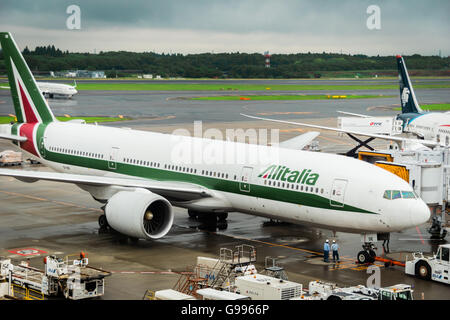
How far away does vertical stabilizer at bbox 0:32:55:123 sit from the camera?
40.4 metres

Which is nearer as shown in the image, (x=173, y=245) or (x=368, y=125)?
(x=173, y=245)

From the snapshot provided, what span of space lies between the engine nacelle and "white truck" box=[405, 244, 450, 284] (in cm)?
1059

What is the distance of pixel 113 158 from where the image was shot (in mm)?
35688

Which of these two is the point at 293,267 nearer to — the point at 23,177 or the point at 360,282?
the point at 360,282

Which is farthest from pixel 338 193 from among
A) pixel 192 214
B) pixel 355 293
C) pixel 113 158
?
pixel 113 158

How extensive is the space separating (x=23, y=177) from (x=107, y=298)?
998 cm

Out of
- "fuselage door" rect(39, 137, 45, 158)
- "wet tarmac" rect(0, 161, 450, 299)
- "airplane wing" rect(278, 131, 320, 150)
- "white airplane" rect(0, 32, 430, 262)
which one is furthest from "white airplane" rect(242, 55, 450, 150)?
"white airplane" rect(0, 32, 430, 262)

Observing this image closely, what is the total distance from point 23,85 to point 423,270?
26.0 m

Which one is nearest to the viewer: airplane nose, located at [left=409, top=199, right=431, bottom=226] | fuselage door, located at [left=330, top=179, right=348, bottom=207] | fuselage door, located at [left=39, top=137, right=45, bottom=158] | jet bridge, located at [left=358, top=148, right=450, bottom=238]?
airplane nose, located at [left=409, top=199, right=431, bottom=226]

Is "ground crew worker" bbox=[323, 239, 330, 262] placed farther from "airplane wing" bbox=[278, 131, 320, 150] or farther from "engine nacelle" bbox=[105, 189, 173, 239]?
"airplane wing" bbox=[278, 131, 320, 150]

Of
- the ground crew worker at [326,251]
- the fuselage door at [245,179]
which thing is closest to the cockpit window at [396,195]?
the ground crew worker at [326,251]

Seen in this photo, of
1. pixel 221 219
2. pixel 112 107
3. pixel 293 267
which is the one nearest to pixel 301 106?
pixel 112 107

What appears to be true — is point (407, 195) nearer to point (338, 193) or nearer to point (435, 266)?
point (338, 193)

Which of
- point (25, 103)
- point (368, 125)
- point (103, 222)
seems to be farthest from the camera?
point (368, 125)
